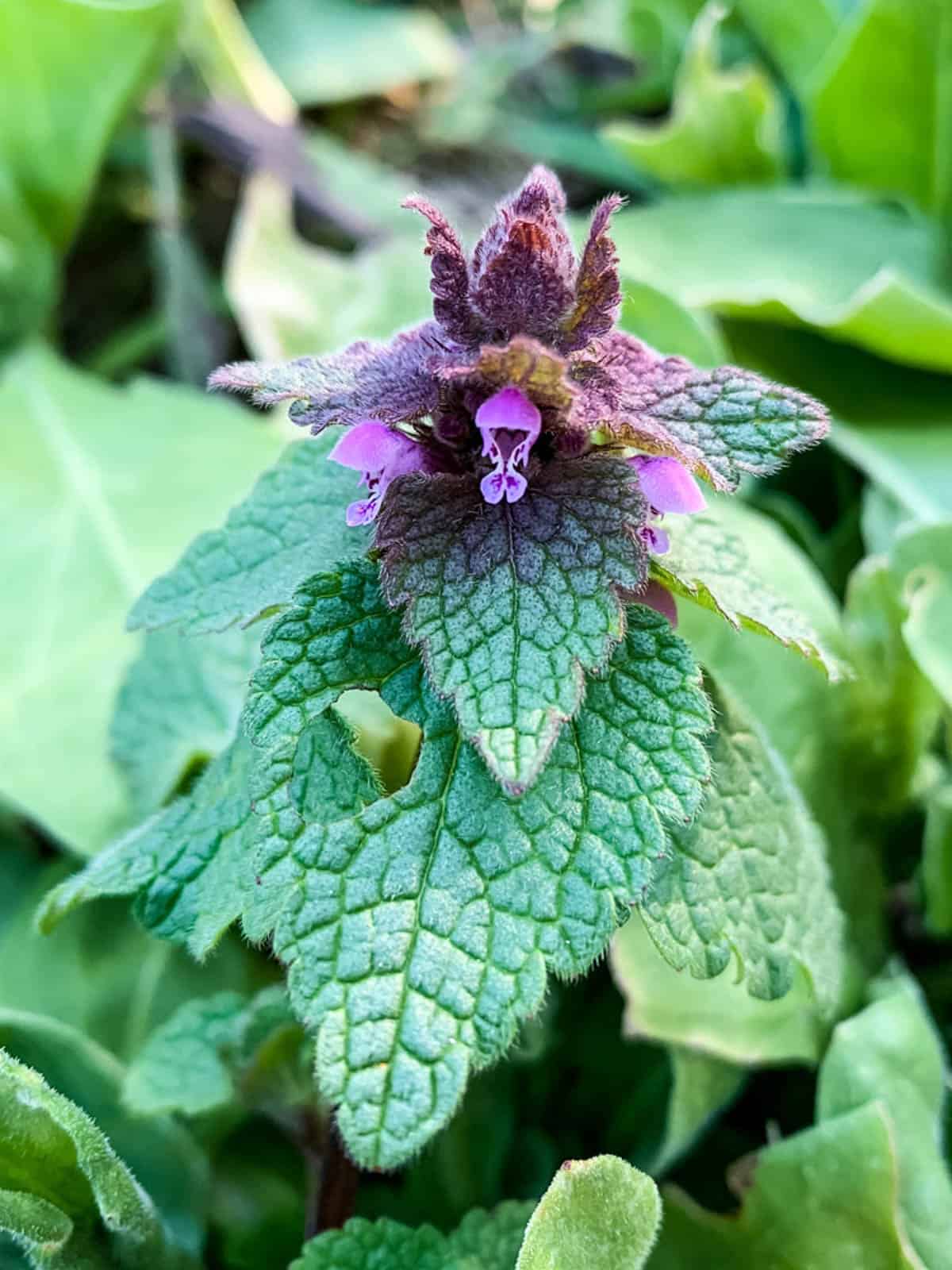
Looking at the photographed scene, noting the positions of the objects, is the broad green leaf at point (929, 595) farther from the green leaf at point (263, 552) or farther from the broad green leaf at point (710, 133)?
the broad green leaf at point (710, 133)

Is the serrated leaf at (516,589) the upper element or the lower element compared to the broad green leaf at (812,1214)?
upper

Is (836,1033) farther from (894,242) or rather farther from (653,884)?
(894,242)

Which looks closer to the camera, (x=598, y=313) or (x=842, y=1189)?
(x=598, y=313)

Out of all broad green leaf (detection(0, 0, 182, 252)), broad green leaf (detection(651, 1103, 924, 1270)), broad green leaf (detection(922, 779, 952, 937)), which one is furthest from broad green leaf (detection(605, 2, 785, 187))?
broad green leaf (detection(651, 1103, 924, 1270))

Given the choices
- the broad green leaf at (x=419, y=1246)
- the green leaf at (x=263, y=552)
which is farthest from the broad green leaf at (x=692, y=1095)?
the green leaf at (x=263, y=552)

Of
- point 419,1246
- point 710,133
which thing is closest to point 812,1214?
point 419,1246

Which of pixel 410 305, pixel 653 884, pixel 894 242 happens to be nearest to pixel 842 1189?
pixel 653 884
